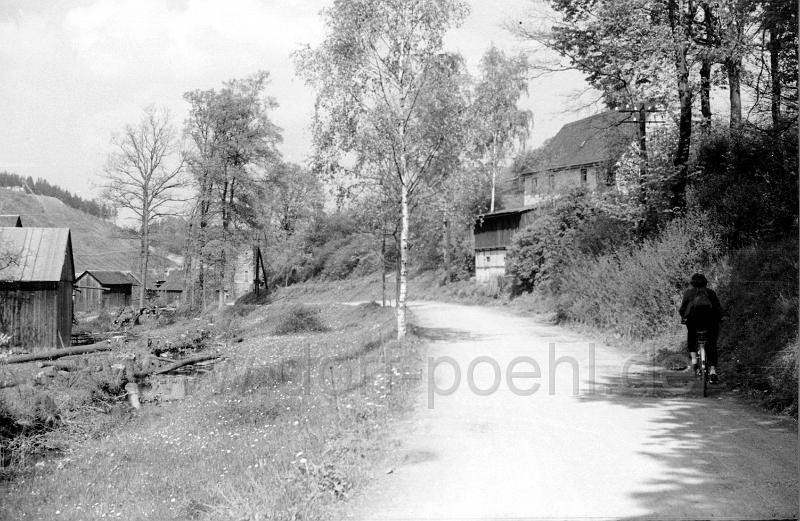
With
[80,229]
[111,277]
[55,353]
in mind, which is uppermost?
[80,229]

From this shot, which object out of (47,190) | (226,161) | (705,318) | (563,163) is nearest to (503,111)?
(563,163)

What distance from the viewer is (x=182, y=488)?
8305 millimetres

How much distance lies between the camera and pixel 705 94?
67.0 feet

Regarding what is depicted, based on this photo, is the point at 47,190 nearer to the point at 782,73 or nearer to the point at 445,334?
the point at 445,334

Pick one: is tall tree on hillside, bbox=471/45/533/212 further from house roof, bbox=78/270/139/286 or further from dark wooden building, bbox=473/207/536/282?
house roof, bbox=78/270/139/286

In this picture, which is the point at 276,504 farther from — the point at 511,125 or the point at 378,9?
the point at 511,125

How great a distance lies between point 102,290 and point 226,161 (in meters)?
37.8

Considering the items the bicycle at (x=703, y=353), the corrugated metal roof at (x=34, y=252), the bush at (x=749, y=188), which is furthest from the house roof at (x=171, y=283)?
the bicycle at (x=703, y=353)

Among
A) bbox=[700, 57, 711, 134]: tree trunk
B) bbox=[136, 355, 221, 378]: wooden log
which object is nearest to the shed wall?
bbox=[136, 355, 221, 378]: wooden log

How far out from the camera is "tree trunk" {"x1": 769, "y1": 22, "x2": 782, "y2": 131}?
16.1 m

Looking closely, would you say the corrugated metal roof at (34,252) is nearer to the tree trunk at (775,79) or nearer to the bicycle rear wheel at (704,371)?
the bicycle rear wheel at (704,371)

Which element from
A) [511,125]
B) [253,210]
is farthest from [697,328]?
[511,125]

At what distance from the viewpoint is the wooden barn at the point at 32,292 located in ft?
94.7

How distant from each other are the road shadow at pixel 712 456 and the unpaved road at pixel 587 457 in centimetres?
1
